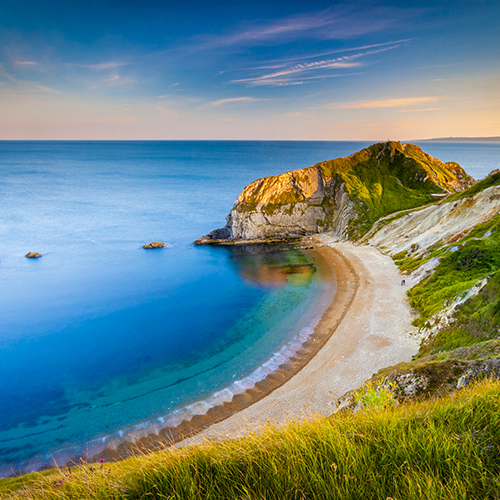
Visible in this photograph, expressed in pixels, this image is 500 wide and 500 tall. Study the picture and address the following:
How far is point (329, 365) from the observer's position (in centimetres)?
2850

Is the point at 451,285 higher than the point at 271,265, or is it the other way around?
the point at 451,285

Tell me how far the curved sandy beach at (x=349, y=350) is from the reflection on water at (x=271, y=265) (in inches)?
358

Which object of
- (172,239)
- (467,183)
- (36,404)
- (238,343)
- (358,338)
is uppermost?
(467,183)

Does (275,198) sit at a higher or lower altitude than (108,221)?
higher

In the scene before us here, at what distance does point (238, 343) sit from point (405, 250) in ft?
120

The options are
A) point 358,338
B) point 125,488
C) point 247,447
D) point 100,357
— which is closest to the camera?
point 125,488

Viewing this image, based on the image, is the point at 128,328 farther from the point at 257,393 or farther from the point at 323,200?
the point at 323,200

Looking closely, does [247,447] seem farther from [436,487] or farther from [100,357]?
[100,357]

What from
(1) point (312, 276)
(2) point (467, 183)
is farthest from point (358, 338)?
(2) point (467, 183)

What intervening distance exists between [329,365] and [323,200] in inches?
2390

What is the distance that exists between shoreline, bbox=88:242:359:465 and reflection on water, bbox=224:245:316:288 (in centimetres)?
998

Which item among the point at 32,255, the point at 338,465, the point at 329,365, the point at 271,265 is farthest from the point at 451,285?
the point at 32,255

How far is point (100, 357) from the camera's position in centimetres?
3547

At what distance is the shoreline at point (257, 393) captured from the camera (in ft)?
72.6
